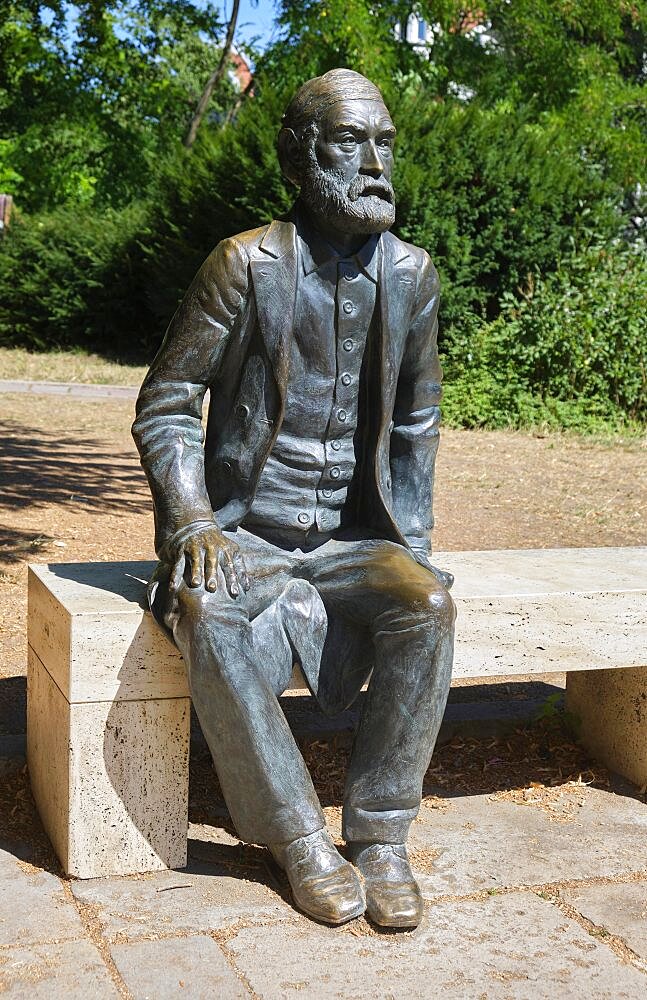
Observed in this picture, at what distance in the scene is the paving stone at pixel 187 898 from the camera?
304cm

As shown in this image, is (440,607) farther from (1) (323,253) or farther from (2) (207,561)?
(1) (323,253)

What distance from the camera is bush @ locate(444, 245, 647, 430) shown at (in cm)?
1238

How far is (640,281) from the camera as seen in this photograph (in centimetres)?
1268

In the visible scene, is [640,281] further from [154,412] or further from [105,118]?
[105,118]

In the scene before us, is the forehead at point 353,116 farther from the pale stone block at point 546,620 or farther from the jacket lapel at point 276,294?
the pale stone block at point 546,620

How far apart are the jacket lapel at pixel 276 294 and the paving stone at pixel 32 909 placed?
4.79ft

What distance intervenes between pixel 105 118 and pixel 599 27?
28.4ft

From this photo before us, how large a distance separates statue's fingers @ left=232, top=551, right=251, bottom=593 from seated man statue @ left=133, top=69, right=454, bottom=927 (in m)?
0.01

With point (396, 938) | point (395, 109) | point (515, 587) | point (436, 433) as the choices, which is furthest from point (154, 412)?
point (395, 109)

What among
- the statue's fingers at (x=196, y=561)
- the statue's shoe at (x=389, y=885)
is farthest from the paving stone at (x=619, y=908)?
the statue's fingers at (x=196, y=561)

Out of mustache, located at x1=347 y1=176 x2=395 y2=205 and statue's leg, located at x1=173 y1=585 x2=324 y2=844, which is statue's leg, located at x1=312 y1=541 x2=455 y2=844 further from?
mustache, located at x1=347 y1=176 x2=395 y2=205

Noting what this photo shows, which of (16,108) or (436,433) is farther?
(16,108)

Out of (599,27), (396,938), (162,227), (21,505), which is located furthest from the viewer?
(599,27)

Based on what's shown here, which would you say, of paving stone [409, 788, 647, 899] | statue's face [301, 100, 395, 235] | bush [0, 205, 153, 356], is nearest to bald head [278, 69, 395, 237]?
statue's face [301, 100, 395, 235]
